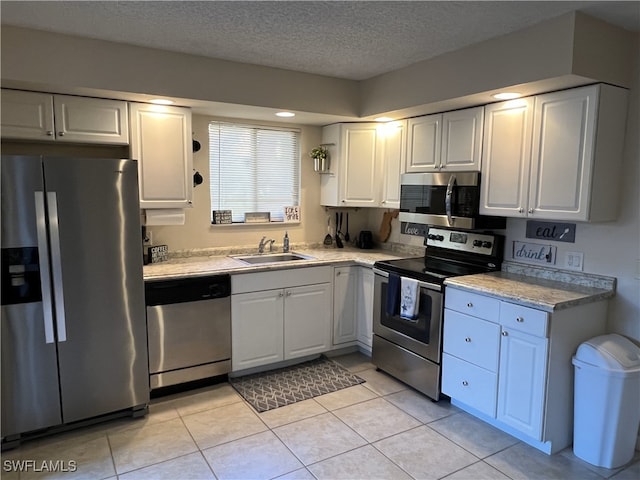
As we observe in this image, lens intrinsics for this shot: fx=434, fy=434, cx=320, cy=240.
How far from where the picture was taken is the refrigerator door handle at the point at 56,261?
248 centimetres

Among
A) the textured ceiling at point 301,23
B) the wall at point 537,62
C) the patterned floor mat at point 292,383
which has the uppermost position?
the textured ceiling at point 301,23

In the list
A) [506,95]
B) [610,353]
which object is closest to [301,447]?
[610,353]

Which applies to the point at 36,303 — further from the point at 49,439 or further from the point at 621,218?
the point at 621,218

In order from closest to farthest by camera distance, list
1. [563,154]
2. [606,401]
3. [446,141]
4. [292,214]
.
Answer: [606,401] → [563,154] → [446,141] → [292,214]

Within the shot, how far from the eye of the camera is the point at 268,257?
398cm

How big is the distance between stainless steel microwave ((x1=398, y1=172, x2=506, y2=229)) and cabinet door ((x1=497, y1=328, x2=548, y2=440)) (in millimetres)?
921

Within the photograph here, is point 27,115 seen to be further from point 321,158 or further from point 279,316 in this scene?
point 321,158

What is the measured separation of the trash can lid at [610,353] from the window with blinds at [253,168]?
2.78m

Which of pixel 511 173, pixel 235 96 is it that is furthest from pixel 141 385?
pixel 511 173

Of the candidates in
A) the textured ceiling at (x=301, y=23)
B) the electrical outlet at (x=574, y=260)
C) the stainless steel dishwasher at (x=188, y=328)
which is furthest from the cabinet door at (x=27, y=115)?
the electrical outlet at (x=574, y=260)

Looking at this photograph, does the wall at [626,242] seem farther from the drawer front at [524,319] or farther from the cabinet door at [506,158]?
the drawer front at [524,319]

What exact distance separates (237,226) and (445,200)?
1891 millimetres

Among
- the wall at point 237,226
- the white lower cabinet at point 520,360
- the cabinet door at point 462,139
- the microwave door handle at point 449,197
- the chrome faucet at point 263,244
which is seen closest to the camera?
the white lower cabinet at point 520,360

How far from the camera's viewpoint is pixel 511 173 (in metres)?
2.93
